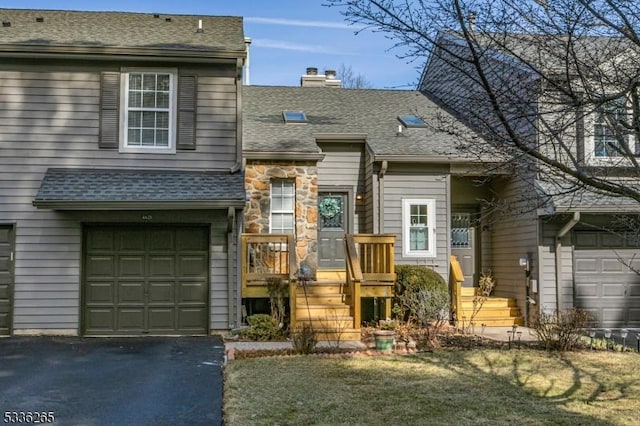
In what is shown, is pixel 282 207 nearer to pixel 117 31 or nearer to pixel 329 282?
pixel 329 282

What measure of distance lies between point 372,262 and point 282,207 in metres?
2.38

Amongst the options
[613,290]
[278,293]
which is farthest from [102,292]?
[613,290]

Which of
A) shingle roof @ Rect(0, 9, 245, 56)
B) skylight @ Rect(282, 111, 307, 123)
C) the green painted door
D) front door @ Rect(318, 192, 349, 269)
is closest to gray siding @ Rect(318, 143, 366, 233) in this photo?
front door @ Rect(318, 192, 349, 269)

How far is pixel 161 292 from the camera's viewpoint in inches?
424

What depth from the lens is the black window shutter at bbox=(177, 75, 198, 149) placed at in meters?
10.9

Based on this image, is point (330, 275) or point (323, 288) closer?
point (323, 288)

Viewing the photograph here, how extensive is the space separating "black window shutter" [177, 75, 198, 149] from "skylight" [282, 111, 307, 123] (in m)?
3.15

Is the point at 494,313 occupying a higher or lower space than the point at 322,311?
lower

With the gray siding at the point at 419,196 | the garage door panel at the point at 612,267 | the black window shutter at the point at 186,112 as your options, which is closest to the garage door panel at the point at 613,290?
the garage door panel at the point at 612,267

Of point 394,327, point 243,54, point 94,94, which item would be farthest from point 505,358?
point 94,94

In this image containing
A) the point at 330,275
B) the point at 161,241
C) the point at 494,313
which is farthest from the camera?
the point at 330,275

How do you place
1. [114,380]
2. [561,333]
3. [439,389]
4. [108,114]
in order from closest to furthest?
[439,389], [114,380], [561,333], [108,114]

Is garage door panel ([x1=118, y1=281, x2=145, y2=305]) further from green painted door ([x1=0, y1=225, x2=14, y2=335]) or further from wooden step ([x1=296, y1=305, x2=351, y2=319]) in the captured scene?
wooden step ([x1=296, y1=305, x2=351, y2=319])

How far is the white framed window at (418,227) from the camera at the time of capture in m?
12.6
